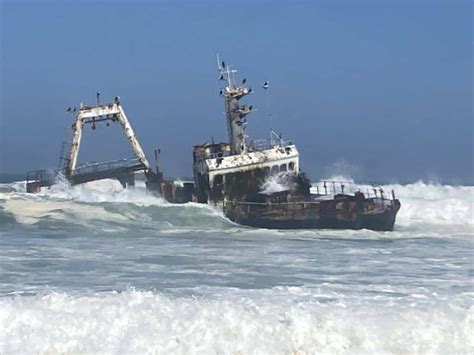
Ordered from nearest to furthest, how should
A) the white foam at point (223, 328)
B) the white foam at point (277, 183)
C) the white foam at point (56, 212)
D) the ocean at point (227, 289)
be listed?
the white foam at point (223, 328), the ocean at point (227, 289), the white foam at point (56, 212), the white foam at point (277, 183)

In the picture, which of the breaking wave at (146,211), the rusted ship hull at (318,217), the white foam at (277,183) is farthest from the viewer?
the white foam at (277,183)

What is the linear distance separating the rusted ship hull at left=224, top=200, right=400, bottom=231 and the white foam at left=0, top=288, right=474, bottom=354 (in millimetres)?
15528

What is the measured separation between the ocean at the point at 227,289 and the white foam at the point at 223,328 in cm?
2

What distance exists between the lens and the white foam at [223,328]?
31.9ft

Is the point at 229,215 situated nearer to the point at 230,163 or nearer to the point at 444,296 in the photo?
the point at 230,163

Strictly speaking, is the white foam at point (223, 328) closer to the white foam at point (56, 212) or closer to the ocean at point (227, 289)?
the ocean at point (227, 289)

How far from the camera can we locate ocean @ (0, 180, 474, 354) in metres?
9.91

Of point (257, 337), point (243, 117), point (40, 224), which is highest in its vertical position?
point (243, 117)

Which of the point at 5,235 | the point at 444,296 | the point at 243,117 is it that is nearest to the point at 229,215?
the point at 243,117

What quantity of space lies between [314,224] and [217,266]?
1064 cm

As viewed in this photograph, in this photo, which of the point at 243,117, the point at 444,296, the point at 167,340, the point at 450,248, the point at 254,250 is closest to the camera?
the point at 167,340

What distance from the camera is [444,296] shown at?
12953 millimetres

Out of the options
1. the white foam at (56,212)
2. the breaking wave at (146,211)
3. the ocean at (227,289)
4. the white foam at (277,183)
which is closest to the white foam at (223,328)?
the ocean at (227,289)

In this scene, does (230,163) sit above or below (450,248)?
above
